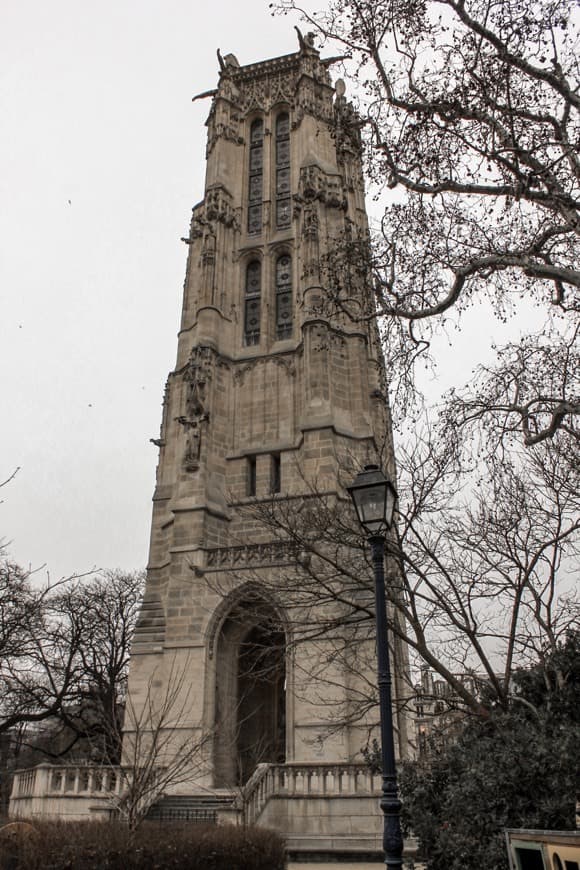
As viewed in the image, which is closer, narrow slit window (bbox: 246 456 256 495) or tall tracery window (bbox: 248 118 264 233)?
narrow slit window (bbox: 246 456 256 495)

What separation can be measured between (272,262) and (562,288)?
696 inches

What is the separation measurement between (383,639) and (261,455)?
16173mm

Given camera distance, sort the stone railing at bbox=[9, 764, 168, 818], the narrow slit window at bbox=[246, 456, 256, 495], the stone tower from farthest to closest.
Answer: the narrow slit window at bbox=[246, 456, 256, 495] → the stone railing at bbox=[9, 764, 168, 818] → the stone tower

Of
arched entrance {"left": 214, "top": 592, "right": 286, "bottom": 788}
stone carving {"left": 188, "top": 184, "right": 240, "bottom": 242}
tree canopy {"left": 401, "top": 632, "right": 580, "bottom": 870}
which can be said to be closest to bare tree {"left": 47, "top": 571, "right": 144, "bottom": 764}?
arched entrance {"left": 214, "top": 592, "right": 286, "bottom": 788}

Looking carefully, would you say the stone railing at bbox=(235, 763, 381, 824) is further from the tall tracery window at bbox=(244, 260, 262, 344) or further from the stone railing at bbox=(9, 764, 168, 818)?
the tall tracery window at bbox=(244, 260, 262, 344)

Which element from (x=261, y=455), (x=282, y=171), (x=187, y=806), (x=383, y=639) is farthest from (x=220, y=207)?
(x=383, y=639)

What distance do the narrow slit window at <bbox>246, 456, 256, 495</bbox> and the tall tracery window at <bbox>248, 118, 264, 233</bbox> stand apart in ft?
33.6

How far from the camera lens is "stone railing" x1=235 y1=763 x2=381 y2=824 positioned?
45.8 ft

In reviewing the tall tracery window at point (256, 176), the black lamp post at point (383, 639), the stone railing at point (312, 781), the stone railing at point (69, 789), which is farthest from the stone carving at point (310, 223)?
the black lamp post at point (383, 639)

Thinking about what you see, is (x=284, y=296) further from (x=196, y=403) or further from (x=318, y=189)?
(x=196, y=403)

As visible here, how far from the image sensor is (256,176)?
29.2 m

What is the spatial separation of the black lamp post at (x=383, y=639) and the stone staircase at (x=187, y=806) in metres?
9.55

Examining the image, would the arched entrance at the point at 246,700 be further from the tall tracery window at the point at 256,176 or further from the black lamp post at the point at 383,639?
the tall tracery window at the point at 256,176

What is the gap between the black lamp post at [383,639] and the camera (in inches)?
213
